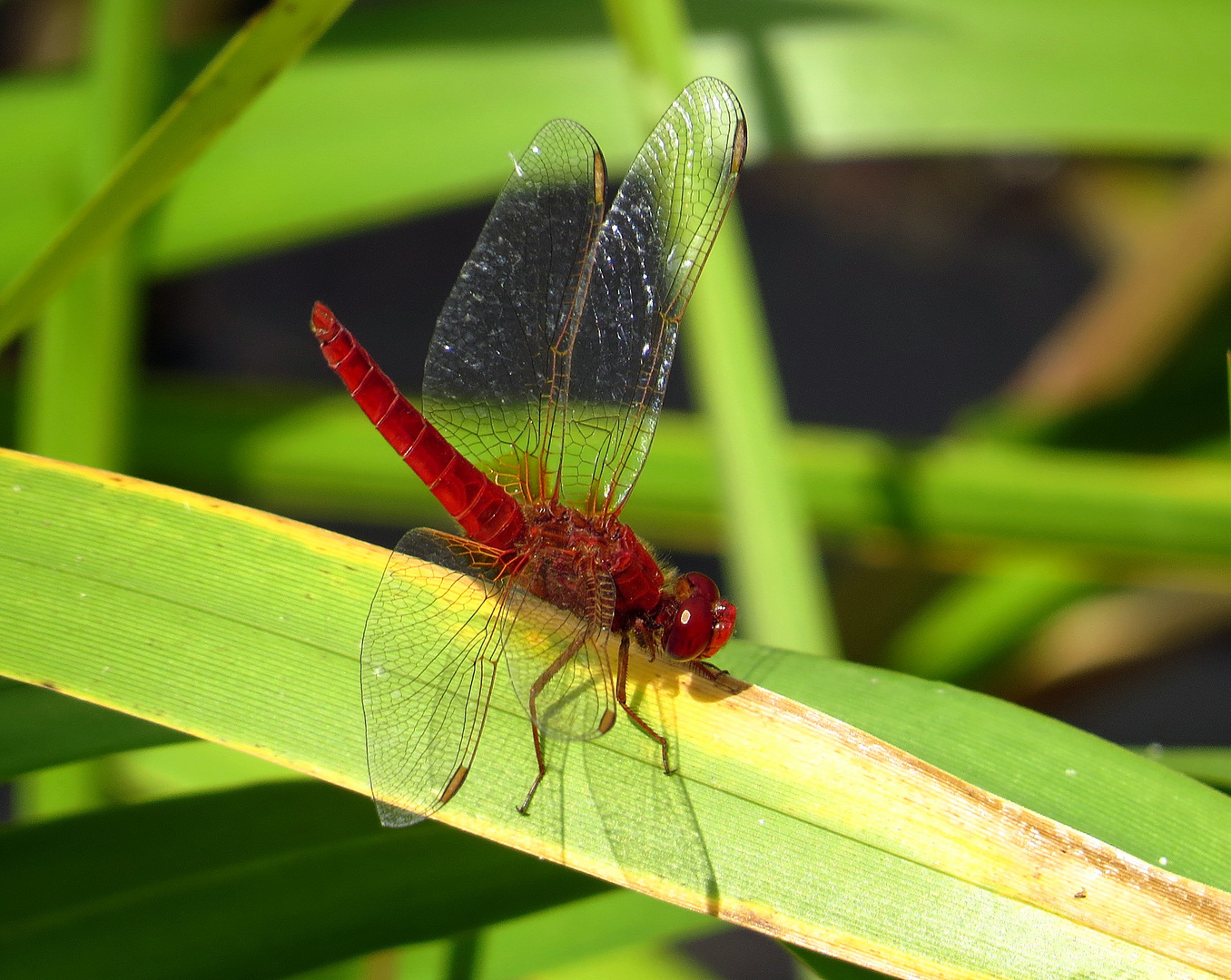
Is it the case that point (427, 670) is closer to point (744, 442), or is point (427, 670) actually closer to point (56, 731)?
point (56, 731)

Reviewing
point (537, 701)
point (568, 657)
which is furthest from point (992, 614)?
point (537, 701)

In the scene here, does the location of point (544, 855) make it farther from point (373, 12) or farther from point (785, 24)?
point (373, 12)

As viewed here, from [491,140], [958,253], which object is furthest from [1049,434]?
[958,253]

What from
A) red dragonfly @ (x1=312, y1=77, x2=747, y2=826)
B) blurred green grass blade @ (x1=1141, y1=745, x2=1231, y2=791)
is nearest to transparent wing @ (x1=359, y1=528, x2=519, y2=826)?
red dragonfly @ (x1=312, y1=77, x2=747, y2=826)

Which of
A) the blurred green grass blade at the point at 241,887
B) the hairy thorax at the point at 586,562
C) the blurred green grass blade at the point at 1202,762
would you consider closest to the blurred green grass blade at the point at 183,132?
the blurred green grass blade at the point at 241,887

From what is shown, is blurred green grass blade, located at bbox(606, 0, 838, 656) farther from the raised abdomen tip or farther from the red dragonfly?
the raised abdomen tip

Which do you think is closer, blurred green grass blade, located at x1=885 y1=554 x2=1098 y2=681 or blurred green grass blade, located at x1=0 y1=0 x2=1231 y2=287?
blurred green grass blade, located at x1=0 y1=0 x2=1231 y2=287

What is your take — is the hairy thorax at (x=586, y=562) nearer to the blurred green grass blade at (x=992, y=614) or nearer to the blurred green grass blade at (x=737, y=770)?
the blurred green grass blade at (x=737, y=770)
